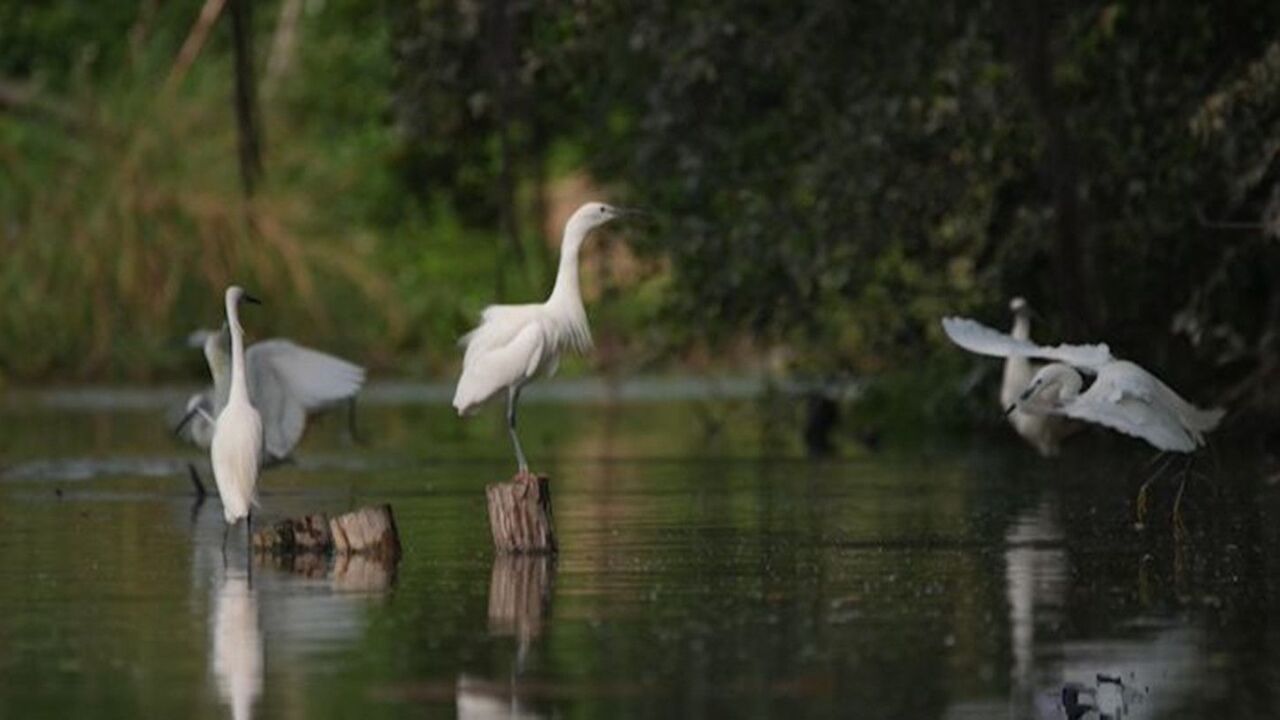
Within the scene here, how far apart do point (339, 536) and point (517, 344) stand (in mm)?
2053

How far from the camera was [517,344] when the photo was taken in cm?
1922

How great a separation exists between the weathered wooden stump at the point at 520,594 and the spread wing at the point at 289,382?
4.19 m

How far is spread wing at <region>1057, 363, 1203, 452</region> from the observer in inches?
709

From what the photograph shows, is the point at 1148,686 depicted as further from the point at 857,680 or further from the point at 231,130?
the point at 231,130

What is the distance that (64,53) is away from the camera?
6756cm

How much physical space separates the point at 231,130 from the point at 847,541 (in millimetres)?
34778

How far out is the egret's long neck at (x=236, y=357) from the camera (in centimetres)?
1858

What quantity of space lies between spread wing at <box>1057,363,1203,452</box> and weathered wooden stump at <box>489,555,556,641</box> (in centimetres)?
279

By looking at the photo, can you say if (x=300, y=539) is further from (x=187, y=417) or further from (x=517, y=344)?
(x=187, y=417)

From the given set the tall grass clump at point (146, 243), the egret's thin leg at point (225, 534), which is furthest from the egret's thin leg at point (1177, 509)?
the tall grass clump at point (146, 243)

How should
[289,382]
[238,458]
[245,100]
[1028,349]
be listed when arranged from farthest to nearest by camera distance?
[245,100], [289,382], [238,458], [1028,349]

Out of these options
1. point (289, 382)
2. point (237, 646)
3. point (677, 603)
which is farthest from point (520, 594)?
point (289, 382)

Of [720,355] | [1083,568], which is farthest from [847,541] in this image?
[720,355]

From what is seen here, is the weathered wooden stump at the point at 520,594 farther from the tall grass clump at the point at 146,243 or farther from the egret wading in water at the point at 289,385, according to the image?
the tall grass clump at the point at 146,243
